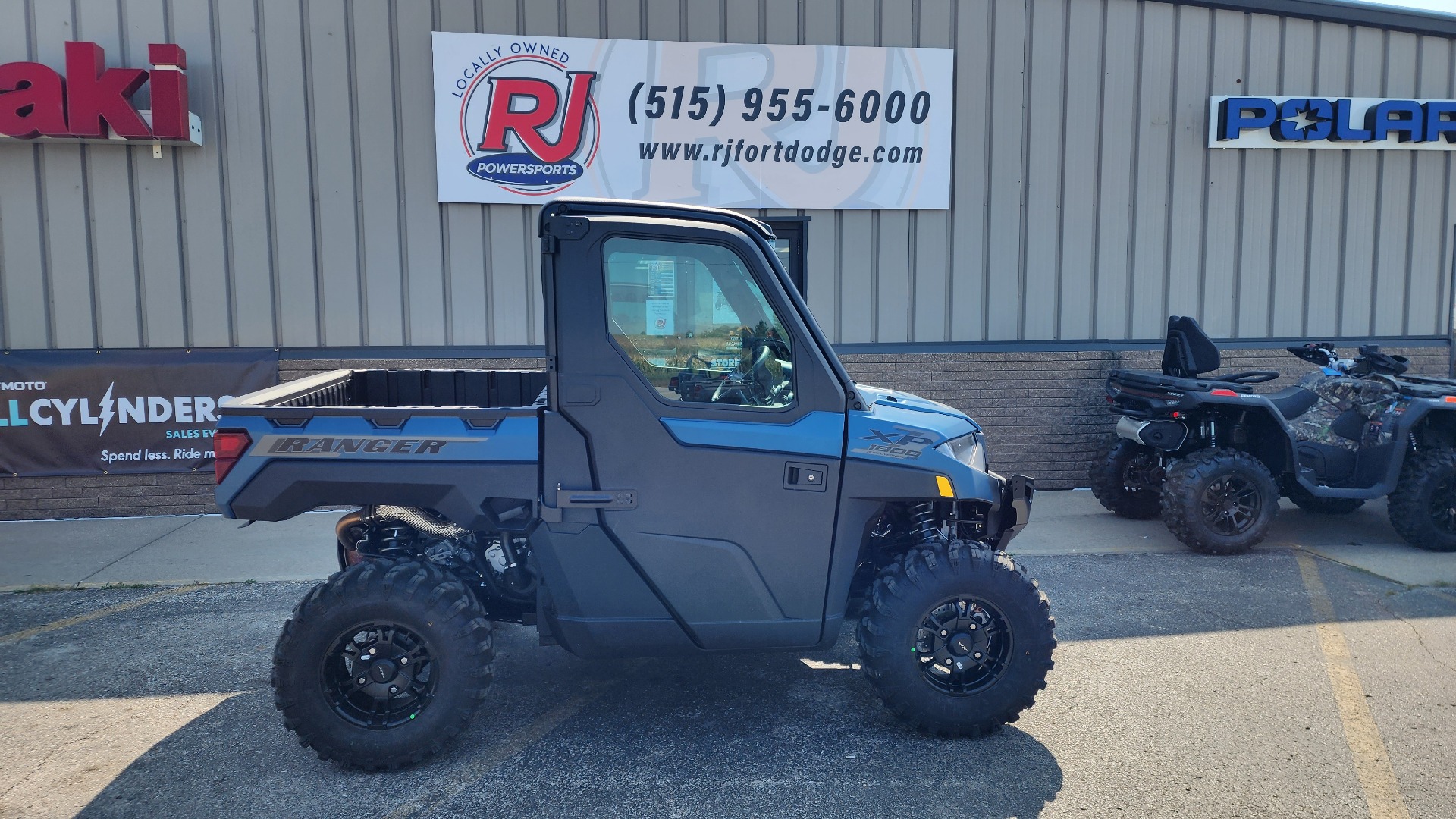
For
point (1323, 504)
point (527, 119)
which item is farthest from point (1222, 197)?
point (527, 119)

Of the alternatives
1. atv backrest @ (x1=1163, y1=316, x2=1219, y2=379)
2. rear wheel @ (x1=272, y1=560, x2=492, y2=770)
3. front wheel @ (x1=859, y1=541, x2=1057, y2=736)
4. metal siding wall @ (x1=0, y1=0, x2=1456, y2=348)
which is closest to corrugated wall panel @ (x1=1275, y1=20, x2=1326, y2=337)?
metal siding wall @ (x1=0, y1=0, x2=1456, y2=348)

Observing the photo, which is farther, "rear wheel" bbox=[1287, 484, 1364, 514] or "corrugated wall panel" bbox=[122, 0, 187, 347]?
"corrugated wall panel" bbox=[122, 0, 187, 347]

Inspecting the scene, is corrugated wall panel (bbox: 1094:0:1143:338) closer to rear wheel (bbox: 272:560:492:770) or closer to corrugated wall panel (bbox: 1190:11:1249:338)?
corrugated wall panel (bbox: 1190:11:1249:338)

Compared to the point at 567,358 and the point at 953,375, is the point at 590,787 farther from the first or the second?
the point at 953,375

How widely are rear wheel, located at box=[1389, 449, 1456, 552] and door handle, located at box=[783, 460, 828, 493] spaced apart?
5.90m

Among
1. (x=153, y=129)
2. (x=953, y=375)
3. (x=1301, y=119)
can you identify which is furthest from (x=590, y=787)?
(x=1301, y=119)

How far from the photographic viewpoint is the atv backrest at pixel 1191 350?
7.73 m

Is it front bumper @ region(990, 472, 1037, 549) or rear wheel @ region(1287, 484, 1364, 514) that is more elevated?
front bumper @ region(990, 472, 1037, 549)

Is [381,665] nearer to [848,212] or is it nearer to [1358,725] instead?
[1358,725]

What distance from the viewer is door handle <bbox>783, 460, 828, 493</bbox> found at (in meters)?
3.97

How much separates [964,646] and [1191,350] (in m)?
4.86

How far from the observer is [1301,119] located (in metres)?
9.65

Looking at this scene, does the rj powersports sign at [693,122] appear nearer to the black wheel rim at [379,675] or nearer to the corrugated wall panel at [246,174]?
the corrugated wall panel at [246,174]

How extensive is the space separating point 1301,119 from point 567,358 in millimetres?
9174
